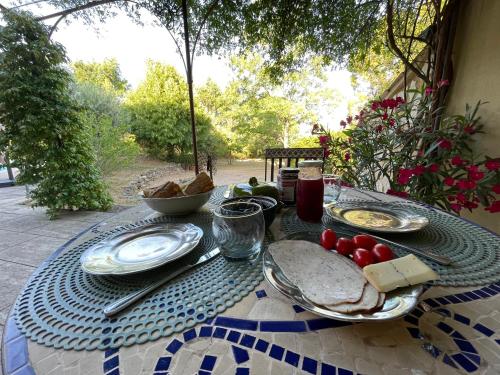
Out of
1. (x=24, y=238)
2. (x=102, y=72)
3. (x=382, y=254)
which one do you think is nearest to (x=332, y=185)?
(x=382, y=254)

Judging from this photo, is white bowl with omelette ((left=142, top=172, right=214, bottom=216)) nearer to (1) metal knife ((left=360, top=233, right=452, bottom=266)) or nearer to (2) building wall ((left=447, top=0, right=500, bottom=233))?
(1) metal knife ((left=360, top=233, right=452, bottom=266))

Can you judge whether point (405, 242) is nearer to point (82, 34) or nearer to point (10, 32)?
point (10, 32)

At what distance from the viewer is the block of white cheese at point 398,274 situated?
13.6 inches

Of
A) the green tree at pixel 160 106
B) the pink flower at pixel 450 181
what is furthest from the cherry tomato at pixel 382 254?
the green tree at pixel 160 106

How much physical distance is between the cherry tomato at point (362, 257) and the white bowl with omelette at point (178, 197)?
52 centimetres

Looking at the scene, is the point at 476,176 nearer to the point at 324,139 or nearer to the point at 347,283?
the point at 324,139

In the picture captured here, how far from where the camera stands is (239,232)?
1.58 ft

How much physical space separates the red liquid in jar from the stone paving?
143 cm

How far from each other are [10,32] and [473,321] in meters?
3.41

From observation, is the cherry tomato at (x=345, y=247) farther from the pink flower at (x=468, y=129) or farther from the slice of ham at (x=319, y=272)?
the pink flower at (x=468, y=129)

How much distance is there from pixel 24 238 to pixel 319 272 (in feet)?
8.74

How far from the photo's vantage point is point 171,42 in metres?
2.19

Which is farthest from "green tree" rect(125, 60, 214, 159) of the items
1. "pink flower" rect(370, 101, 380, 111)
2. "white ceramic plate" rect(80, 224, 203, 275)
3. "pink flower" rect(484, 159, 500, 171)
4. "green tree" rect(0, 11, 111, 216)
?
"pink flower" rect(484, 159, 500, 171)

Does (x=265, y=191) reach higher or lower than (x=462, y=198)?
higher
